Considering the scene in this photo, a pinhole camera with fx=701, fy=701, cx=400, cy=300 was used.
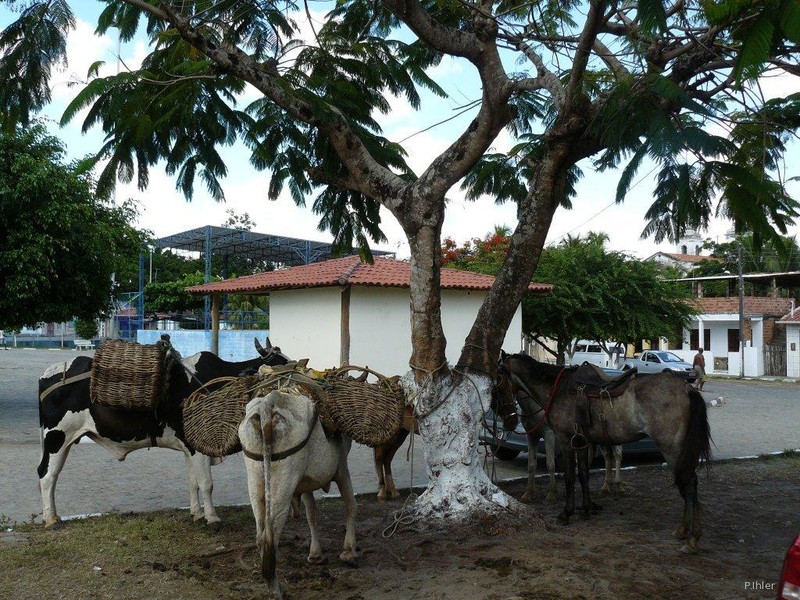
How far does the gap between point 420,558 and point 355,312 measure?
11.7 metres

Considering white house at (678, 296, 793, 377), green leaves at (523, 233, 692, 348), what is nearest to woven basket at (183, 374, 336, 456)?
green leaves at (523, 233, 692, 348)

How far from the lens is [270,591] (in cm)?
472

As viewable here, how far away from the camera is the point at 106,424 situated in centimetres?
690

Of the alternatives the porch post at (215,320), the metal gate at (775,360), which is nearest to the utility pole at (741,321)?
the metal gate at (775,360)

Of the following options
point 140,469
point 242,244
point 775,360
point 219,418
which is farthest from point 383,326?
point 775,360

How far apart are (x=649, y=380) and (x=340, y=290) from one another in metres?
11.0

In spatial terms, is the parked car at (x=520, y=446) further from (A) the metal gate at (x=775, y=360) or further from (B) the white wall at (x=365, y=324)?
(A) the metal gate at (x=775, y=360)

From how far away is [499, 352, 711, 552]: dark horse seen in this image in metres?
6.29

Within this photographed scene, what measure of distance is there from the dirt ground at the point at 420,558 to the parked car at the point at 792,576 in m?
2.13

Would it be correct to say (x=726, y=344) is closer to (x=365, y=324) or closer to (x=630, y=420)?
(x=365, y=324)

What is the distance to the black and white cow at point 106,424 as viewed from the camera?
6.88 meters

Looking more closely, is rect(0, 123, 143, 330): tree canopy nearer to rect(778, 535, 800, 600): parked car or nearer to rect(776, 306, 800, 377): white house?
rect(778, 535, 800, 600): parked car

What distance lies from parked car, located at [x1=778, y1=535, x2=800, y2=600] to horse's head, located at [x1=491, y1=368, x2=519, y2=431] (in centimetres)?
528

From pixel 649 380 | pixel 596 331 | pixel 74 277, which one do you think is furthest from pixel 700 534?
pixel 596 331
